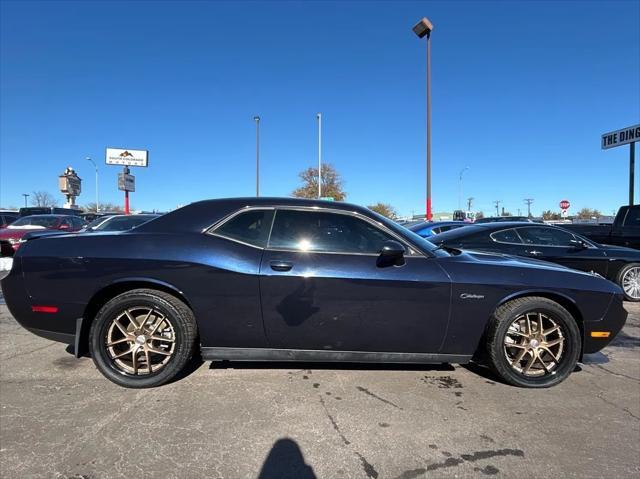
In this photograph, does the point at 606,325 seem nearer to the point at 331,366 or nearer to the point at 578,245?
the point at 331,366

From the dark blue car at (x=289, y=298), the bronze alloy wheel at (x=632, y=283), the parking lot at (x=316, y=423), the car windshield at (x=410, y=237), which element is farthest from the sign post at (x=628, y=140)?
the car windshield at (x=410, y=237)

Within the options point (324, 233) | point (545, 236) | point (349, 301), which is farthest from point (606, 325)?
point (545, 236)

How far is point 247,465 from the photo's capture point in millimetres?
2330

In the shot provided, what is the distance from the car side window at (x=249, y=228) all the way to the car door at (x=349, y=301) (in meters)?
0.15

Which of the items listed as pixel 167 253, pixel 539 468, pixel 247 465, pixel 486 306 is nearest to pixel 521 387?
pixel 486 306

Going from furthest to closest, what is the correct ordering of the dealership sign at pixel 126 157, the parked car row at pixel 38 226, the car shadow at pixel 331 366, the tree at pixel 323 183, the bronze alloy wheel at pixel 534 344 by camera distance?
the tree at pixel 323 183
the dealership sign at pixel 126 157
the parked car row at pixel 38 226
the car shadow at pixel 331 366
the bronze alloy wheel at pixel 534 344

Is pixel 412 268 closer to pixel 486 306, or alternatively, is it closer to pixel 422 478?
pixel 486 306

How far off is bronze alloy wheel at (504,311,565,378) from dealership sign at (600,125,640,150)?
20319 millimetres

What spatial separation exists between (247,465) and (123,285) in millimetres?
1773

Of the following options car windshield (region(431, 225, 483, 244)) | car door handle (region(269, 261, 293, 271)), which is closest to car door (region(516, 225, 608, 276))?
Result: car windshield (region(431, 225, 483, 244))

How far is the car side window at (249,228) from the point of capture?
10.9 ft

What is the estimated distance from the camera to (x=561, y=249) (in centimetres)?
650

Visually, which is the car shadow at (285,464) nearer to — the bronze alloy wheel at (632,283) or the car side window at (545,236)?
the car side window at (545,236)

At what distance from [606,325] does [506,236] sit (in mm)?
3305
